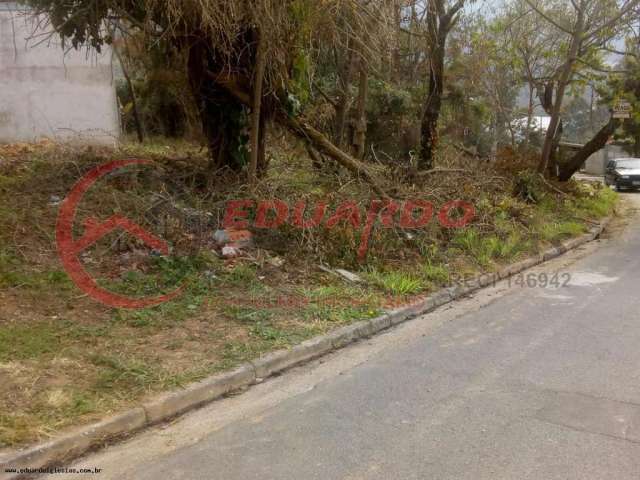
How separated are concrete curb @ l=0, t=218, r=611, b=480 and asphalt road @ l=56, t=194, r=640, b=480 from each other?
12 cm

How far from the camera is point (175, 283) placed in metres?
6.63

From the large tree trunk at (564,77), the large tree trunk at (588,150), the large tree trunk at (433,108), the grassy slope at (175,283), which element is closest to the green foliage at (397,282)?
the grassy slope at (175,283)

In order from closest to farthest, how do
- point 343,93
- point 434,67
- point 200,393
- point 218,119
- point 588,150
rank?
point 200,393 < point 218,119 < point 434,67 < point 343,93 < point 588,150

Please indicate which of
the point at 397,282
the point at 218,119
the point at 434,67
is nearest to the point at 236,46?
the point at 218,119

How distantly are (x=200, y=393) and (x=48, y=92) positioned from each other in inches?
518

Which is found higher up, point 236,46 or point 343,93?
point 236,46

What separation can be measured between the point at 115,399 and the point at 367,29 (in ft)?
20.9

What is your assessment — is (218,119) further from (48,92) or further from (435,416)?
(48,92)

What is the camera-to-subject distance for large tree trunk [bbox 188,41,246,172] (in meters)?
9.42

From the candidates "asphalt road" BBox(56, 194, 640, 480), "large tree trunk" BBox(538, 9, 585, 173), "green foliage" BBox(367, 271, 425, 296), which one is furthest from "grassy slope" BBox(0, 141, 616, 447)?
"large tree trunk" BBox(538, 9, 585, 173)

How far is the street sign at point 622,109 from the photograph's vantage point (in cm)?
1504

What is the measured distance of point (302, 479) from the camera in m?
3.44

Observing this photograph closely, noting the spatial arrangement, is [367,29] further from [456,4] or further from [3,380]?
[3,380]

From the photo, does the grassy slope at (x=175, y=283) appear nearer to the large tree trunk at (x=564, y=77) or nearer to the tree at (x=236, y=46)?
the tree at (x=236, y=46)
